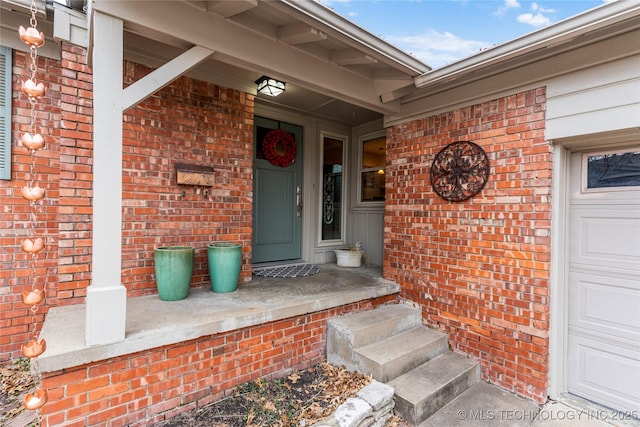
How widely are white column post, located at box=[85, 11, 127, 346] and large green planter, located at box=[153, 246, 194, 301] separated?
2.32 ft

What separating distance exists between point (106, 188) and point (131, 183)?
0.99 metres

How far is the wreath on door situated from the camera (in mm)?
4079

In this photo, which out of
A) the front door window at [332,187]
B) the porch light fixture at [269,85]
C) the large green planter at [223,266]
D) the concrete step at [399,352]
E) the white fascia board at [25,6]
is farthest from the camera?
the front door window at [332,187]

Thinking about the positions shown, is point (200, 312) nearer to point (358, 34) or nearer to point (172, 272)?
point (172, 272)

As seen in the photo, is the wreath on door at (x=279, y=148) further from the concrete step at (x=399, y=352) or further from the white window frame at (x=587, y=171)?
the white window frame at (x=587, y=171)

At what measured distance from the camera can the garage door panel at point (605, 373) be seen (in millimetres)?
2252

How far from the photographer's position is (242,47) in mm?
2322

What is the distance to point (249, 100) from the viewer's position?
3.44 meters

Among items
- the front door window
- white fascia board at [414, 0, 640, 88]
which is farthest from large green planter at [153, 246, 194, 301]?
white fascia board at [414, 0, 640, 88]

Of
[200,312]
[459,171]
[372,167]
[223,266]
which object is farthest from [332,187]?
[200,312]

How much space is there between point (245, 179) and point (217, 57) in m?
1.38

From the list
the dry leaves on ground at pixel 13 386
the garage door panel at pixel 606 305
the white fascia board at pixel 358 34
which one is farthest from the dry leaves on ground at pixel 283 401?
the white fascia board at pixel 358 34

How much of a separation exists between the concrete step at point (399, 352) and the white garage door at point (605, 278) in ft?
3.50

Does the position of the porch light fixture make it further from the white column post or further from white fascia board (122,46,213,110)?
the white column post
